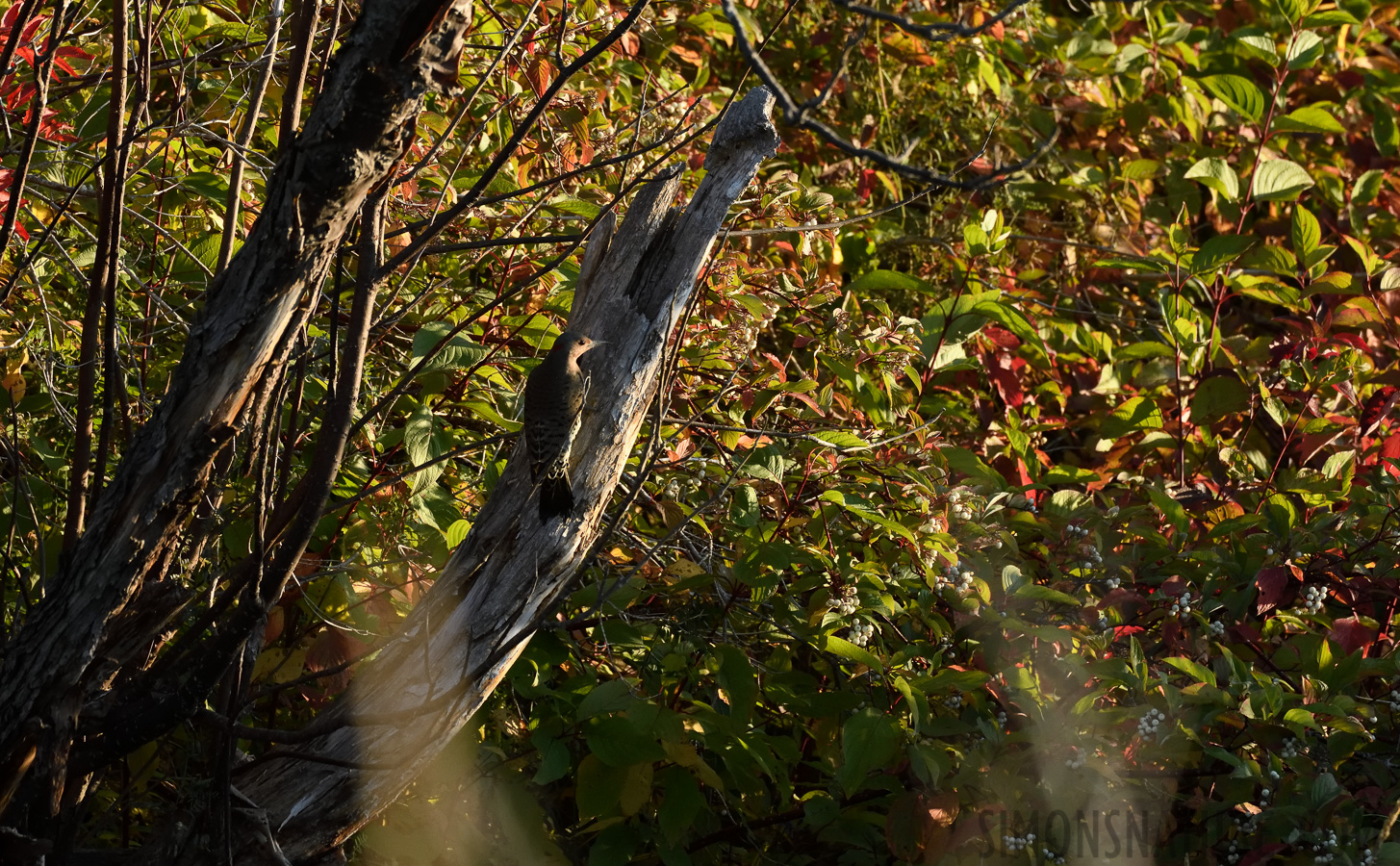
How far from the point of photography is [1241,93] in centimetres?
329

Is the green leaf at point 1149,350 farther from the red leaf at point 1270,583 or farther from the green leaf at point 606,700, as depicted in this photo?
the green leaf at point 606,700

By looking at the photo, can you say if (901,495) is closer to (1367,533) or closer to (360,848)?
(1367,533)

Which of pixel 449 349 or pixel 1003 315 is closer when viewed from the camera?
pixel 449 349

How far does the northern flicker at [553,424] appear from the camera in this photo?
1.84 m

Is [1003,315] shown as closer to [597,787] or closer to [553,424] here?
[553,424]

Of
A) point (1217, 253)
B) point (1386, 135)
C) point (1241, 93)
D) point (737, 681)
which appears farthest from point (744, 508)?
point (1386, 135)

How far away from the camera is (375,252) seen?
1355 millimetres

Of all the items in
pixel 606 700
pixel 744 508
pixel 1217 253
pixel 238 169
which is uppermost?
pixel 238 169

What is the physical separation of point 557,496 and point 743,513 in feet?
1.70

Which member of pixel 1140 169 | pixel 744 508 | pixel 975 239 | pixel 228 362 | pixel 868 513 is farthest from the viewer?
pixel 1140 169

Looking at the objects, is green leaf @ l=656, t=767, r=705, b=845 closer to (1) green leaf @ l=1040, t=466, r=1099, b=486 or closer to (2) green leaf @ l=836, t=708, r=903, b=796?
(2) green leaf @ l=836, t=708, r=903, b=796

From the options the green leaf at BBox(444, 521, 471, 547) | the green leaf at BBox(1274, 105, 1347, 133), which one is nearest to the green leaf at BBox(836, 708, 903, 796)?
the green leaf at BBox(444, 521, 471, 547)

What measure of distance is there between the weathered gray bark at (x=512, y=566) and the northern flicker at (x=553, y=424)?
0.08ft

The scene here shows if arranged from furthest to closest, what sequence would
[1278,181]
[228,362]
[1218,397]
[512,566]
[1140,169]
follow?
[1140,169] → [1278,181] → [1218,397] → [512,566] → [228,362]
